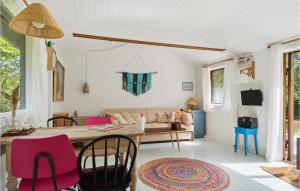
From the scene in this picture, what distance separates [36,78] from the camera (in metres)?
2.44

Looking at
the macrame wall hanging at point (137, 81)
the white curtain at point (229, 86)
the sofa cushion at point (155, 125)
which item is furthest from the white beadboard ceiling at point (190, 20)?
the sofa cushion at point (155, 125)

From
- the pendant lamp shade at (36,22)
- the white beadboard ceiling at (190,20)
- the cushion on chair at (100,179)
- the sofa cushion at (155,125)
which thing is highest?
the white beadboard ceiling at (190,20)

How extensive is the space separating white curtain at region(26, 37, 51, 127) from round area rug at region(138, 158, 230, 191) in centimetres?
172

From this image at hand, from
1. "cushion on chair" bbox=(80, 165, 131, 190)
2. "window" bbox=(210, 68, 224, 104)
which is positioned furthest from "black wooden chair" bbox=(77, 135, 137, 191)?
Answer: "window" bbox=(210, 68, 224, 104)

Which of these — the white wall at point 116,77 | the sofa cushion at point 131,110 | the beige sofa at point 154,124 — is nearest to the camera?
the beige sofa at point 154,124

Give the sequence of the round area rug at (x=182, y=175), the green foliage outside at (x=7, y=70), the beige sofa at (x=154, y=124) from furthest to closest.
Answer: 1. the beige sofa at (x=154, y=124)
2. the round area rug at (x=182, y=175)
3. the green foliage outside at (x=7, y=70)

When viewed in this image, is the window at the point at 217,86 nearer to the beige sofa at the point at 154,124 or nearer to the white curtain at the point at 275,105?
the beige sofa at the point at 154,124

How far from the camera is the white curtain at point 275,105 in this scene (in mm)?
3592

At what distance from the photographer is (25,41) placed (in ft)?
7.66

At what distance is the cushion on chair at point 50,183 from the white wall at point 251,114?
3.83 m

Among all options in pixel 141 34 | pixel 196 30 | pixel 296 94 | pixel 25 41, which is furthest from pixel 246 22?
pixel 25 41

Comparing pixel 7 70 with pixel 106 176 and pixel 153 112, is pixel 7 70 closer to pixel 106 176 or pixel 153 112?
pixel 106 176

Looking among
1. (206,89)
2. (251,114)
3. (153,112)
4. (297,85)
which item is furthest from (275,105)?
(153,112)

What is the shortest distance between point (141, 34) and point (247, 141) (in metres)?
3.38
